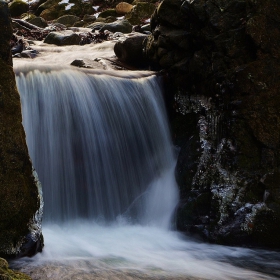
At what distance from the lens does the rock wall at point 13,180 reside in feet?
11.6

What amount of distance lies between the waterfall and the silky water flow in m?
0.01

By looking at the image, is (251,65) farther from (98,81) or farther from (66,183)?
(66,183)

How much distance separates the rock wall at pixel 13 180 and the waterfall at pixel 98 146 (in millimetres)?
1303

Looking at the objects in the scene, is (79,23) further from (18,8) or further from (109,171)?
(109,171)

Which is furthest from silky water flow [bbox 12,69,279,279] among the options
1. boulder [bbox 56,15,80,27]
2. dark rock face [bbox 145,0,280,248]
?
boulder [bbox 56,15,80,27]

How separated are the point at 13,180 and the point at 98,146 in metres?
2.09

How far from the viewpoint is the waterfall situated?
5.32m

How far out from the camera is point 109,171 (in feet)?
18.5

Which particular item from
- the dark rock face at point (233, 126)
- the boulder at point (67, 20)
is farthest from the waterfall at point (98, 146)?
the boulder at point (67, 20)

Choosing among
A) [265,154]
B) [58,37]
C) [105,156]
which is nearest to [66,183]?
[105,156]

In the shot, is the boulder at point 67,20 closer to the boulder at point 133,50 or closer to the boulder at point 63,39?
the boulder at point 63,39

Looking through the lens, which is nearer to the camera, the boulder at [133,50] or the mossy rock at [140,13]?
the boulder at [133,50]

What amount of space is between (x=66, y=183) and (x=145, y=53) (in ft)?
9.37

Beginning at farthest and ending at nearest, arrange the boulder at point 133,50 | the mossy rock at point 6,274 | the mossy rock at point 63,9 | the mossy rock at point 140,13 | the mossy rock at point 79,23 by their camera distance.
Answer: the mossy rock at point 63,9, the mossy rock at point 79,23, the mossy rock at point 140,13, the boulder at point 133,50, the mossy rock at point 6,274
